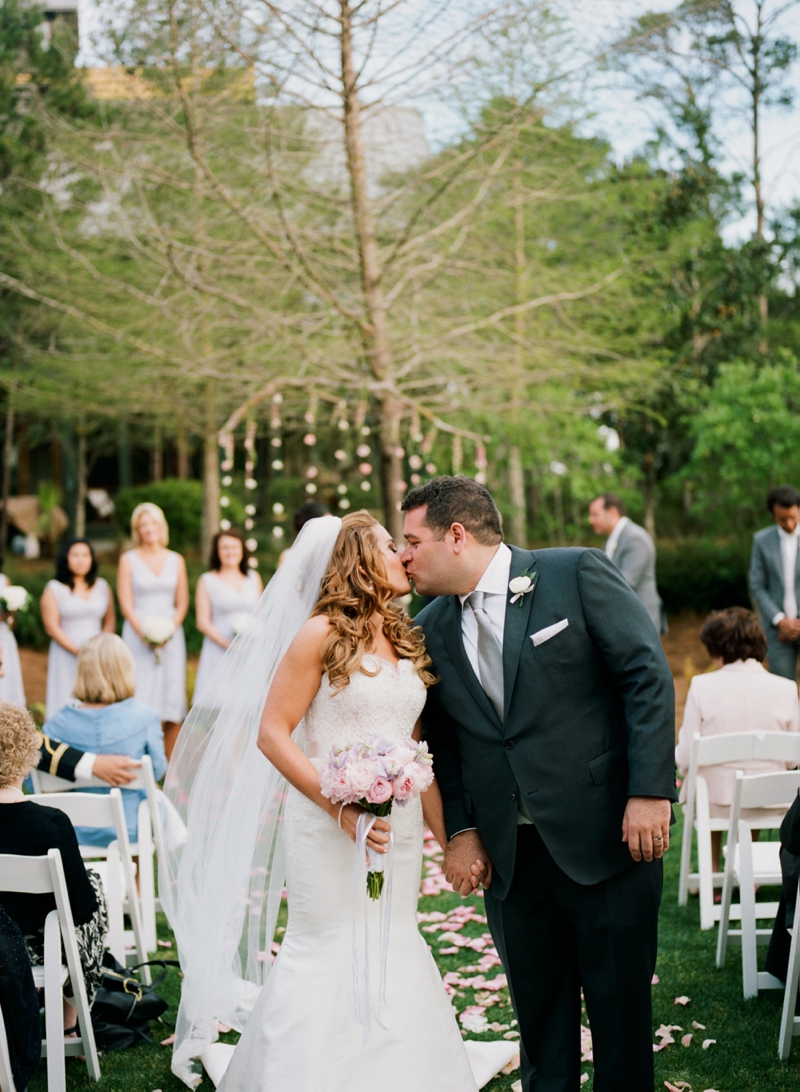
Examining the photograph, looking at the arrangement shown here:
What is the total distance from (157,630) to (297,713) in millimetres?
5020

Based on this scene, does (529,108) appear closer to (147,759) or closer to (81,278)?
(81,278)

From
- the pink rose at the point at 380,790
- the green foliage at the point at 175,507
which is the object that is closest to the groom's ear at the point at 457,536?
the pink rose at the point at 380,790

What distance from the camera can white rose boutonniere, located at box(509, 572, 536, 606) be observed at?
3094 mm

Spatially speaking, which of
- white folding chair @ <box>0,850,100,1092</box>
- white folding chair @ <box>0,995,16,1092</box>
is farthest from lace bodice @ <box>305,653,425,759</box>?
white folding chair @ <box>0,995,16,1092</box>

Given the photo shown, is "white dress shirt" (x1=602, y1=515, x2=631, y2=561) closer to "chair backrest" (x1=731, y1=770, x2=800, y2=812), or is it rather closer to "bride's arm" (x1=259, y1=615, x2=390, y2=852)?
"chair backrest" (x1=731, y1=770, x2=800, y2=812)

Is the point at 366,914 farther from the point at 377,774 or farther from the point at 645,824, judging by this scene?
the point at 645,824

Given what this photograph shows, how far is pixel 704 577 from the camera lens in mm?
16078

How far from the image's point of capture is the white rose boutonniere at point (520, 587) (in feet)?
10.2

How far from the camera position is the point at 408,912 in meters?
3.35

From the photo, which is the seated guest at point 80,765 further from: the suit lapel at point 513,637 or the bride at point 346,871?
the suit lapel at point 513,637

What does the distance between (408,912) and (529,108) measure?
725 cm

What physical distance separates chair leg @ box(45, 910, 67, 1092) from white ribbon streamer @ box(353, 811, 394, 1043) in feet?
3.46

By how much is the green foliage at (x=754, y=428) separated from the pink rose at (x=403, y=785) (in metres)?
10.9

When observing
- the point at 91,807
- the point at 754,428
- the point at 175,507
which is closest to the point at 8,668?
the point at 91,807
